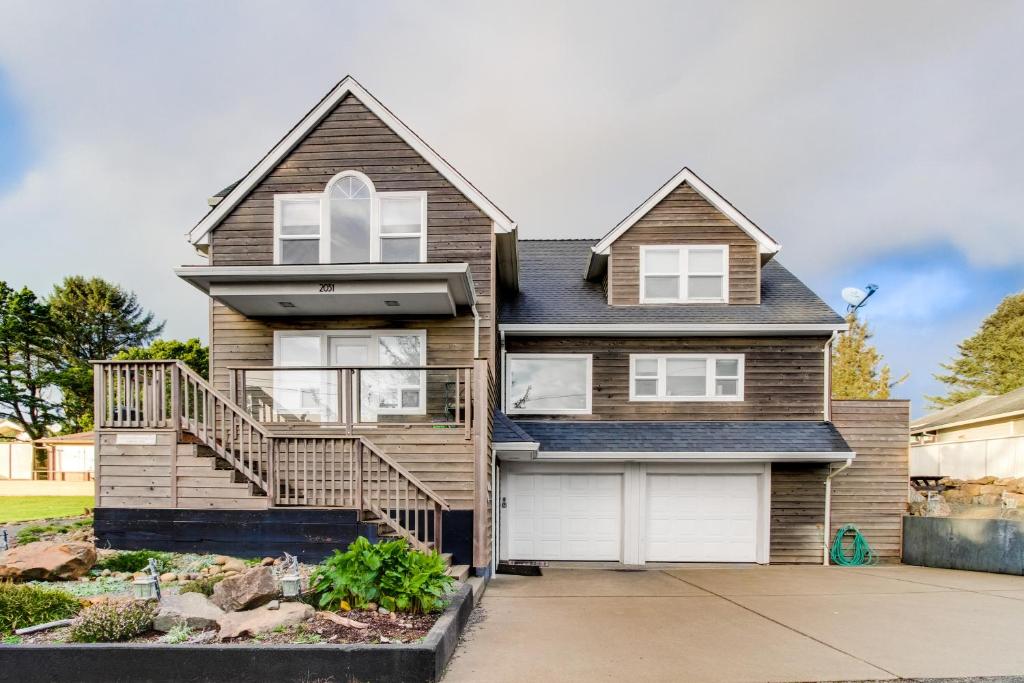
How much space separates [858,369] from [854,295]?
546 inches

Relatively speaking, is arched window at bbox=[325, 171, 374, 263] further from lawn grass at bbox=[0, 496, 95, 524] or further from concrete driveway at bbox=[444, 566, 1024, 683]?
lawn grass at bbox=[0, 496, 95, 524]

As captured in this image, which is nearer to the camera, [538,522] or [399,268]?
[399,268]

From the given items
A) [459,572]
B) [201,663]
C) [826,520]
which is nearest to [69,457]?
[459,572]

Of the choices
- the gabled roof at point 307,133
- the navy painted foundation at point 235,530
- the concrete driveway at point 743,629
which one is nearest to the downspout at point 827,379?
→ the concrete driveway at point 743,629

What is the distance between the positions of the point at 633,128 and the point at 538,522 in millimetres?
16053

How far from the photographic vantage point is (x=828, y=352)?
12508 mm

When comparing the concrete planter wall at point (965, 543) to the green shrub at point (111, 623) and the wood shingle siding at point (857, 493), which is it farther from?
the green shrub at point (111, 623)

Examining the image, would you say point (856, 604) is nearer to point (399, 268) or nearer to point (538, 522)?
point (538, 522)

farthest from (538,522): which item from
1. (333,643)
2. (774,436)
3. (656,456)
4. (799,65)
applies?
(799,65)

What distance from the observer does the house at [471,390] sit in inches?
324

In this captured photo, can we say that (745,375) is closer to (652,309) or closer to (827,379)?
(827,379)

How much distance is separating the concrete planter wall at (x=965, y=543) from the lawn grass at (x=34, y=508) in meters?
19.1

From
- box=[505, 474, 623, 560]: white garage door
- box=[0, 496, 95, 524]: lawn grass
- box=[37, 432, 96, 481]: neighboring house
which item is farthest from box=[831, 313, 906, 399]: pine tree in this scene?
box=[37, 432, 96, 481]: neighboring house

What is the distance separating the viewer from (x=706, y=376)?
41.9 feet
